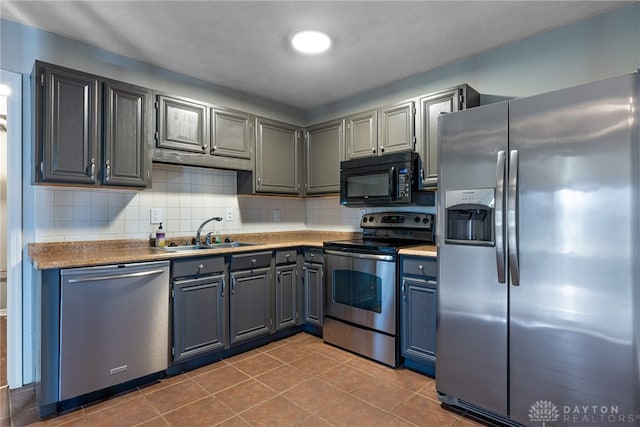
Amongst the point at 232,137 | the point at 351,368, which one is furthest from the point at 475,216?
the point at 232,137

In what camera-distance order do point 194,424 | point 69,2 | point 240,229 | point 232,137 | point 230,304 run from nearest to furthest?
point 194,424
point 69,2
point 230,304
point 232,137
point 240,229

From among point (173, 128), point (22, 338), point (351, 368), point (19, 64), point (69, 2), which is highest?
point (69, 2)

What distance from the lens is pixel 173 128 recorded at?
106 inches

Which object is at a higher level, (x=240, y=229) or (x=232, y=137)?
(x=232, y=137)

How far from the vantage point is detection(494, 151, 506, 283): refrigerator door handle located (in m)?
1.75

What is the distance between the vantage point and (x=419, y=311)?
2393 millimetres

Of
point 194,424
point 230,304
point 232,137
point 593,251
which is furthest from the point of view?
point 232,137

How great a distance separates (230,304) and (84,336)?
97 centimetres

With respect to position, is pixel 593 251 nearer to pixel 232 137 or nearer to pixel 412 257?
pixel 412 257

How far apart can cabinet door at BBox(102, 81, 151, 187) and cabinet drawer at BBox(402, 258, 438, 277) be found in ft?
6.64

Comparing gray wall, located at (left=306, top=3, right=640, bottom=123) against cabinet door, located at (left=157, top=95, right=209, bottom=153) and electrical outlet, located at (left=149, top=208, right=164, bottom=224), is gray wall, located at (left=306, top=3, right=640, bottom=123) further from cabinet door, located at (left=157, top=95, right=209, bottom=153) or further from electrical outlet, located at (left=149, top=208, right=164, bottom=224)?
electrical outlet, located at (left=149, top=208, right=164, bottom=224)

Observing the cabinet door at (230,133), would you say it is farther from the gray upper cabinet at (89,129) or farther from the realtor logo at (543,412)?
the realtor logo at (543,412)

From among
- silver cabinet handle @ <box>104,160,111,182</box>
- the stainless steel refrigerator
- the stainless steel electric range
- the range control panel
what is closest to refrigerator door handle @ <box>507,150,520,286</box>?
the stainless steel refrigerator

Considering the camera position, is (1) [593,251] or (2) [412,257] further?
(2) [412,257]
